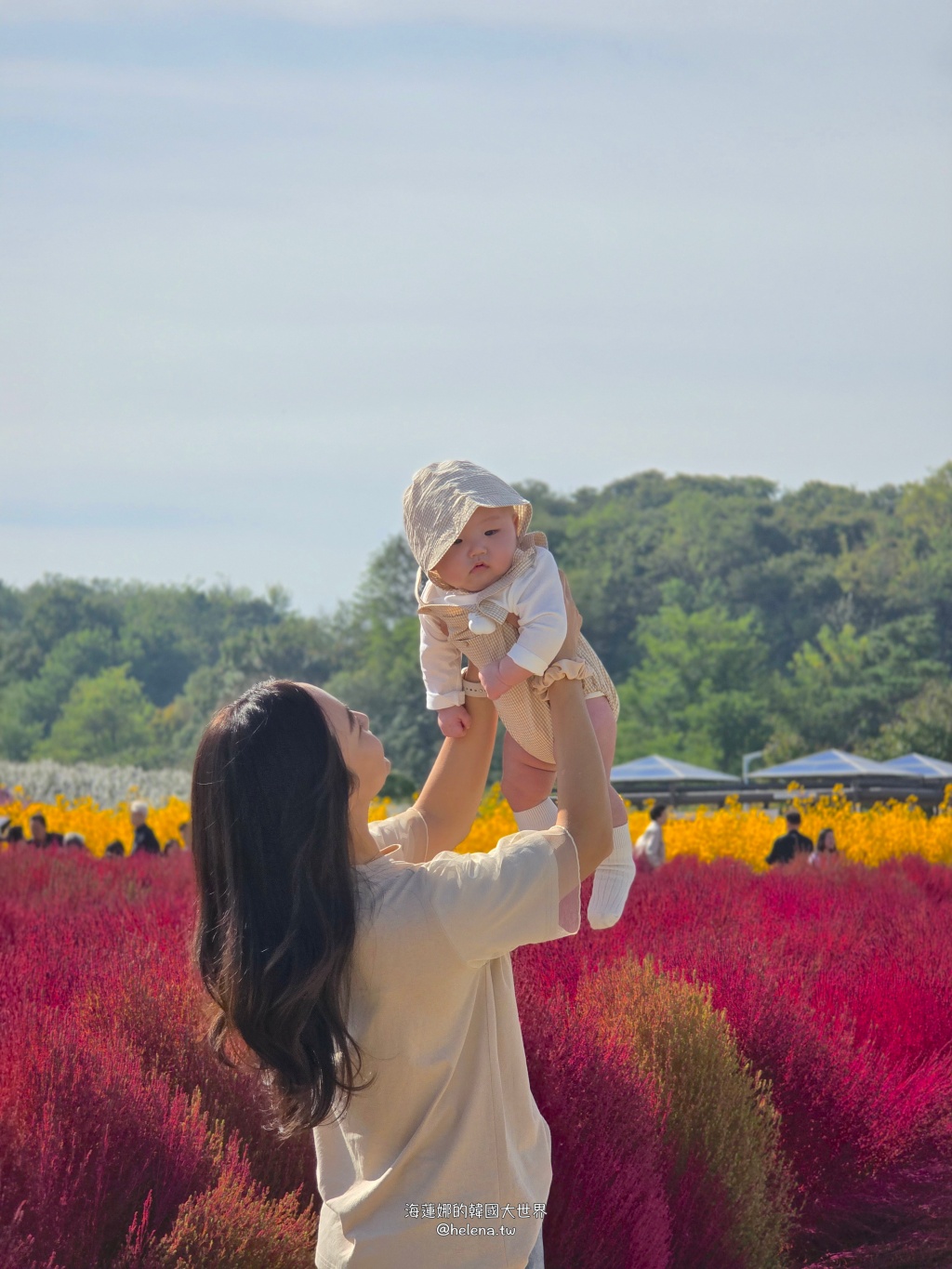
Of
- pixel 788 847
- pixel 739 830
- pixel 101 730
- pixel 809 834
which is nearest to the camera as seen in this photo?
pixel 788 847

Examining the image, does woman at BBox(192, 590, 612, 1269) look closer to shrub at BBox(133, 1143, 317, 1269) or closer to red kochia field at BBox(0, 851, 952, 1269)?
red kochia field at BBox(0, 851, 952, 1269)

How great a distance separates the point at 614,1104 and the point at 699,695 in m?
51.8

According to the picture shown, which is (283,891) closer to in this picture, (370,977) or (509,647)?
(370,977)

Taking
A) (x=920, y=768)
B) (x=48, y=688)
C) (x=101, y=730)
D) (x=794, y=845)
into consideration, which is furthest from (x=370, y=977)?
(x=48, y=688)

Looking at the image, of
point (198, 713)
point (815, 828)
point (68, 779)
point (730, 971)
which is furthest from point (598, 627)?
point (730, 971)

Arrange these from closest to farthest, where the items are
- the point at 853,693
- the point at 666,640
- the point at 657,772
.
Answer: the point at 657,772 < the point at 853,693 < the point at 666,640

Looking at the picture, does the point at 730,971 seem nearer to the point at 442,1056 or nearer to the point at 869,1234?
the point at 869,1234

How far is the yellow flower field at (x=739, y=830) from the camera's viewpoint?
44.4 ft

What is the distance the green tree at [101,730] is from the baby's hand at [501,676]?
79.3 meters

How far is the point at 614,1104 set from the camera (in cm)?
352

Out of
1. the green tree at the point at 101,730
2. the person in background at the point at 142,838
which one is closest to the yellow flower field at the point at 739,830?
the person in background at the point at 142,838

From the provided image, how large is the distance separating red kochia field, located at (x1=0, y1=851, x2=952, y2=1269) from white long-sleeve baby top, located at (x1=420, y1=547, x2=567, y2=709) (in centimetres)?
102

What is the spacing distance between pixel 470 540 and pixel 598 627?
62.4 m

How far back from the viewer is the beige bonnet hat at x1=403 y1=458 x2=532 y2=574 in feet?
9.62
